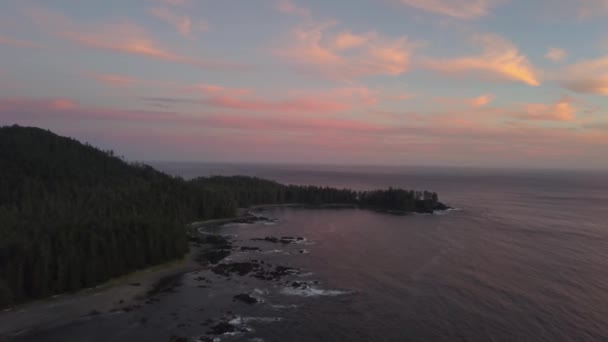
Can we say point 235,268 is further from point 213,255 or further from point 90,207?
point 90,207

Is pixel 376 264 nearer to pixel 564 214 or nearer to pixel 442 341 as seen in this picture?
pixel 442 341

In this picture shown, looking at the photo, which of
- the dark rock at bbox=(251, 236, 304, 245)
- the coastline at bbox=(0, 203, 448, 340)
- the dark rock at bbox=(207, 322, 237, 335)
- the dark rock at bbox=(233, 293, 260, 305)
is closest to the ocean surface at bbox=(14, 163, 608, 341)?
the dark rock at bbox=(207, 322, 237, 335)

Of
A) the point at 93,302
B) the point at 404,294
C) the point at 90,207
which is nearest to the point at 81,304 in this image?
the point at 93,302

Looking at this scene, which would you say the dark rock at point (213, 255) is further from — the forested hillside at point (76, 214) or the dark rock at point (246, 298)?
the dark rock at point (246, 298)

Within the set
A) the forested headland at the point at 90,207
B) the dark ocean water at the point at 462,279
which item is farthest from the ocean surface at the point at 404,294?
the forested headland at the point at 90,207

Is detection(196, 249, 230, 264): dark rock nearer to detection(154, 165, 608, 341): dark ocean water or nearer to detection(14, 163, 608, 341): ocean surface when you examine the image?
detection(14, 163, 608, 341): ocean surface

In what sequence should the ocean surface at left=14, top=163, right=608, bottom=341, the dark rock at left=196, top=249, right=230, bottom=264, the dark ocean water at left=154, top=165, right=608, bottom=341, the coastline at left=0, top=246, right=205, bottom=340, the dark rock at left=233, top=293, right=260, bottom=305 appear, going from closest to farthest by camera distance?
the ocean surface at left=14, top=163, right=608, bottom=341
the dark ocean water at left=154, top=165, right=608, bottom=341
the coastline at left=0, top=246, right=205, bottom=340
the dark rock at left=233, top=293, right=260, bottom=305
the dark rock at left=196, top=249, right=230, bottom=264
